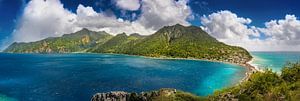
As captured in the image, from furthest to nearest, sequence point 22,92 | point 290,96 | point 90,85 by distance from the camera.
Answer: point 90,85
point 22,92
point 290,96

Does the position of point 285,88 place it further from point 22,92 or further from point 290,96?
point 22,92

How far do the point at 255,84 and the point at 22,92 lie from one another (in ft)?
239

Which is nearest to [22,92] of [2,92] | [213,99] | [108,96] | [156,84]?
[2,92]

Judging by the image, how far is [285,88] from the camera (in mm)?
57656

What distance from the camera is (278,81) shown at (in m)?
67.4

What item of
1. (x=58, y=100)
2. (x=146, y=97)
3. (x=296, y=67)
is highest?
(x=296, y=67)

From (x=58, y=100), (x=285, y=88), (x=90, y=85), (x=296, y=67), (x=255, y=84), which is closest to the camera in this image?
(x=285, y=88)

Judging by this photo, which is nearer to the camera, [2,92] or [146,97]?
[146,97]

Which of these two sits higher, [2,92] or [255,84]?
[255,84]

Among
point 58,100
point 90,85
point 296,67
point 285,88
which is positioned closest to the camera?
point 285,88

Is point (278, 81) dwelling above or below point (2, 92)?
above

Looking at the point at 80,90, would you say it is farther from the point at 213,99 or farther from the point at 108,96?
the point at 213,99

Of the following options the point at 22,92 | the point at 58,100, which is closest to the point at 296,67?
the point at 58,100

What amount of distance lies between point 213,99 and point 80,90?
58776 millimetres
